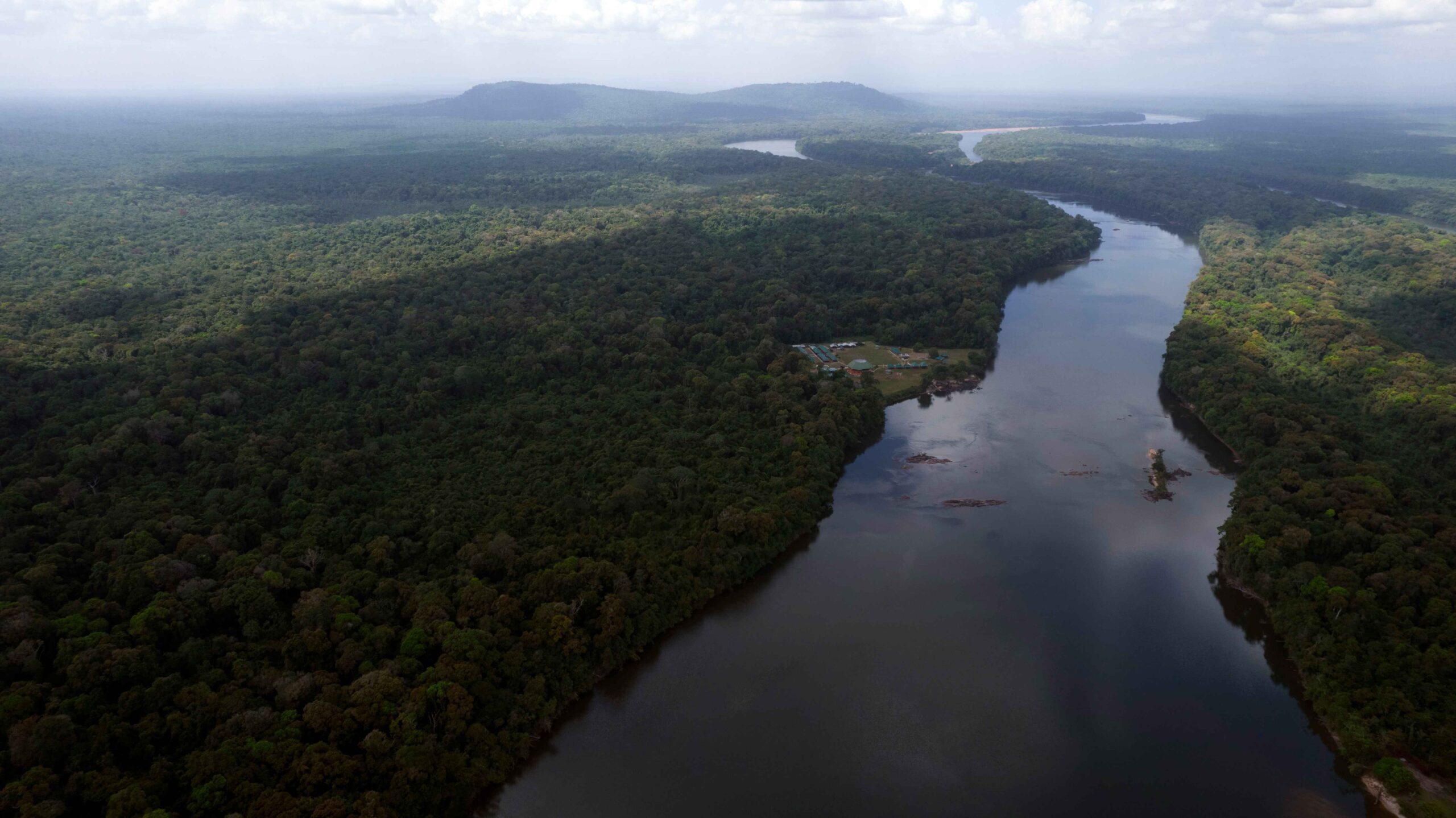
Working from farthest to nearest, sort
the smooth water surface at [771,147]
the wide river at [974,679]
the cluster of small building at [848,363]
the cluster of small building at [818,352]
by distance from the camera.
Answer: the smooth water surface at [771,147], the cluster of small building at [818,352], the cluster of small building at [848,363], the wide river at [974,679]

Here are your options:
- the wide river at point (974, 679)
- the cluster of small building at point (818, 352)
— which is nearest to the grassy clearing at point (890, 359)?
the cluster of small building at point (818, 352)

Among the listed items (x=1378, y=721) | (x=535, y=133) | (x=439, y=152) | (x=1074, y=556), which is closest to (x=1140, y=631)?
(x=1074, y=556)

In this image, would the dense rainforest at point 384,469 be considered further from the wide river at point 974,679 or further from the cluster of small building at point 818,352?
the wide river at point 974,679

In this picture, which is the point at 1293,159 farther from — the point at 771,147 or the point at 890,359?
the point at 890,359

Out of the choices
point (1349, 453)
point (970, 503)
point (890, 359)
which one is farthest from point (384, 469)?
point (1349, 453)

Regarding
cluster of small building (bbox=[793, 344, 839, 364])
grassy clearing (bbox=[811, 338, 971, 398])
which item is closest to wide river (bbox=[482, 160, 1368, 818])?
grassy clearing (bbox=[811, 338, 971, 398])

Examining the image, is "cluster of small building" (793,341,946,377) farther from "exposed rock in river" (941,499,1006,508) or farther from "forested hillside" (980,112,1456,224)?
"forested hillside" (980,112,1456,224)
